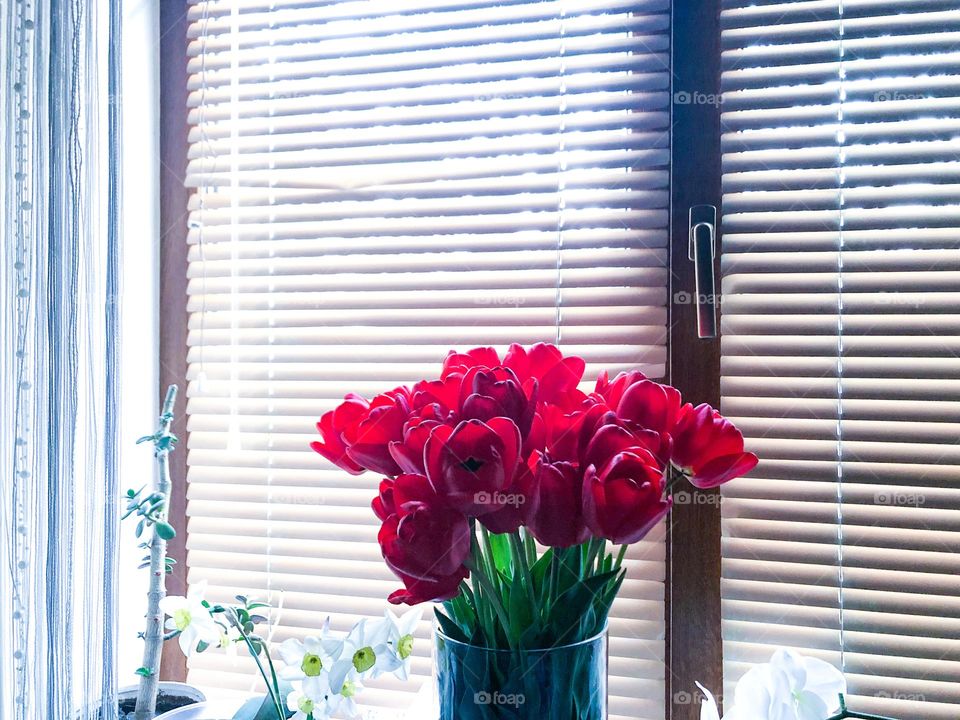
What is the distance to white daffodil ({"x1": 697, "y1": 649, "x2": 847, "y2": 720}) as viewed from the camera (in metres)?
0.63

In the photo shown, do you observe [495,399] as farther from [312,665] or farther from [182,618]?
[182,618]

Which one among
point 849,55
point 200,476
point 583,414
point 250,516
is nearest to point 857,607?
point 583,414

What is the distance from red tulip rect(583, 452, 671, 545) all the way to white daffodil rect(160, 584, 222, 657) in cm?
58

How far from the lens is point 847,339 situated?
94 centimetres

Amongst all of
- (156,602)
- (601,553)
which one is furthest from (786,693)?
(156,602)

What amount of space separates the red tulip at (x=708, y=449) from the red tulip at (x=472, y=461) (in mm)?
165

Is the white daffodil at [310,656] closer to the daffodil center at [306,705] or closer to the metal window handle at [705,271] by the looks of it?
the daffodil center at [306,705]

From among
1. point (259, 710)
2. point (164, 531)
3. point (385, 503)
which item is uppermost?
point (385, 503)

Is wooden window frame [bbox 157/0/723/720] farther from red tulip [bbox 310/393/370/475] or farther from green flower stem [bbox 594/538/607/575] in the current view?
red tulip [bbox 310/393/370/475]

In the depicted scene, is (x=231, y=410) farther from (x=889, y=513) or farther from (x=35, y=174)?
(x=889, y=513)

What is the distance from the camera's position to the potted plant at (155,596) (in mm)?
943

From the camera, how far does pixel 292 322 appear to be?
1.16 metres

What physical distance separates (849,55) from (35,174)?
3.49 feet

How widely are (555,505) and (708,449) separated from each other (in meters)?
0.16
